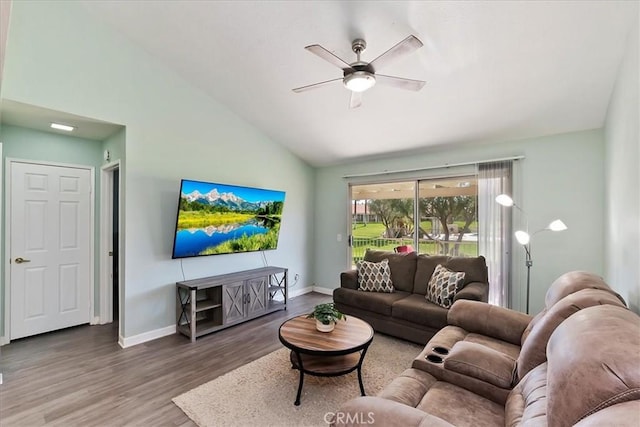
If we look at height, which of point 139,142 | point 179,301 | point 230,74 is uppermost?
point 230,74

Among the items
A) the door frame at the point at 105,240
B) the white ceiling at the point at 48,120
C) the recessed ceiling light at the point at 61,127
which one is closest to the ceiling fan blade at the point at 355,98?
the white ceiling at the point at 48,120

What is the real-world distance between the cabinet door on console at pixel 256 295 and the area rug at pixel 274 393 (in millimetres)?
1147

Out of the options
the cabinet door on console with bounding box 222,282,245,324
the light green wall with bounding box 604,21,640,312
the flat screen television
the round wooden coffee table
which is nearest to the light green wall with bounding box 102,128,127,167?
the flat screen television

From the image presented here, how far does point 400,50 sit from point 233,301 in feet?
11.2

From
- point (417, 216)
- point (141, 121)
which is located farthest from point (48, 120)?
point (417, 216)

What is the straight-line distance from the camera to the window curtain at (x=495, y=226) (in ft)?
12.7

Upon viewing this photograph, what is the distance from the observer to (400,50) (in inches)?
80.0

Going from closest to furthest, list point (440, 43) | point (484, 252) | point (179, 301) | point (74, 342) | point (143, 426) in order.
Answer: point (143, 426) < point (440, 43) < point (74, 342) < point (179, 301) < point (484, 252)

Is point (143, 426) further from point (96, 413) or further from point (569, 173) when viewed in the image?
point (569, 173)

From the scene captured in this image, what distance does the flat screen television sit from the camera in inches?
144

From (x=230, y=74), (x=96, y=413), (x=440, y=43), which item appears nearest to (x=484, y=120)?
(x=440, y=43)

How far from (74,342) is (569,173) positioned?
6.18 metres

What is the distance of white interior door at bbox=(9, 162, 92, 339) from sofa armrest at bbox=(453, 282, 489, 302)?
4676 mm

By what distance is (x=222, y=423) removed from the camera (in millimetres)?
2062
